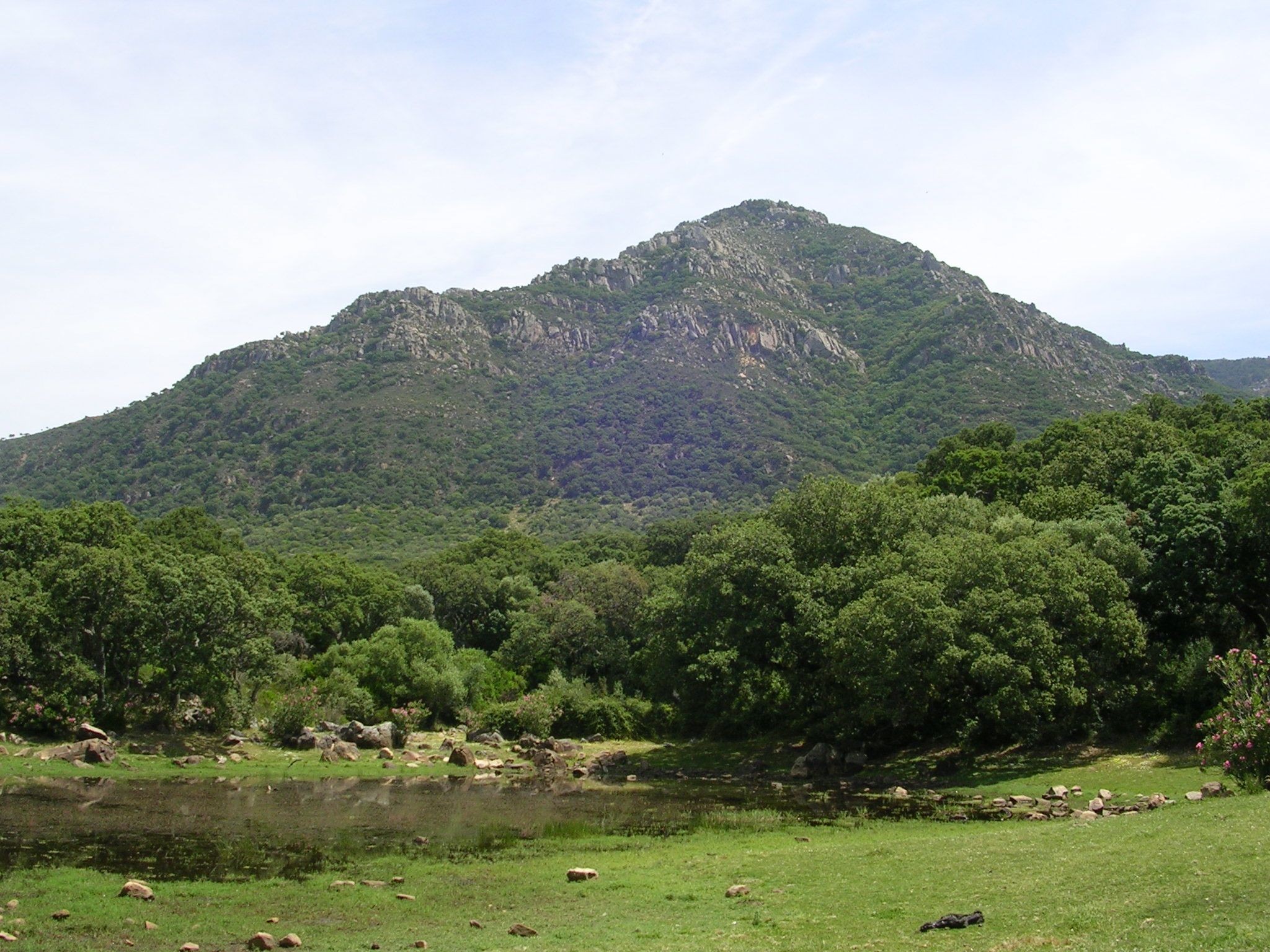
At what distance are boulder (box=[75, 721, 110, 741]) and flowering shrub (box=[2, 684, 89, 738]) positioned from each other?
1.25 feet

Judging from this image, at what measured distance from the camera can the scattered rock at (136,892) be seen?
1655 cm

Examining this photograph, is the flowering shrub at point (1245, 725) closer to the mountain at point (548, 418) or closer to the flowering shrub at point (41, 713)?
the flowering shrub at point (41, 713)

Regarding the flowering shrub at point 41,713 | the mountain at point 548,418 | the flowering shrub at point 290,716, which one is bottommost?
the flowering shrub at point 290,716

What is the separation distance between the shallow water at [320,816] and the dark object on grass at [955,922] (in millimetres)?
12439

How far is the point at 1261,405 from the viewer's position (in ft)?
246

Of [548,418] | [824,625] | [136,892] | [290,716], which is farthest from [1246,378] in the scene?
Answer: [136,892]

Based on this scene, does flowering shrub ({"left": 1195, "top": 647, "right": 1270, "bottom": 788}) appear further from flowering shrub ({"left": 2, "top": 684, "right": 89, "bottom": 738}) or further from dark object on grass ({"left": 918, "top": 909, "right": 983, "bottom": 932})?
flowering shrub ({"left": 2, "top": 684, "right": 89, "bottom": 738})

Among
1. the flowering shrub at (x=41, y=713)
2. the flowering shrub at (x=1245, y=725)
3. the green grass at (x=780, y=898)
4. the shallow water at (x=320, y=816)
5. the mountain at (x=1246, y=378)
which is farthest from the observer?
the mountain at (x=1246, y=378)

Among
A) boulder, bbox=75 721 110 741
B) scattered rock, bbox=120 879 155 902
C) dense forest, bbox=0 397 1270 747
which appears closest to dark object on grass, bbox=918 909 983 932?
scattered rock, bbox=120 879 155 902

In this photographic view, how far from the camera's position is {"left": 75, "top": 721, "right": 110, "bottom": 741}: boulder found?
1582 inches

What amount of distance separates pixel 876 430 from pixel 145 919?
509ft

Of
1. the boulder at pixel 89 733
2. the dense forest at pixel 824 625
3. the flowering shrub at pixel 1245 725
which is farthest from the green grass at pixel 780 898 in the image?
the boulder at pixel 89 733

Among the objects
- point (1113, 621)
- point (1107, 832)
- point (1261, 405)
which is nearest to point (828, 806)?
point (1107, 832)

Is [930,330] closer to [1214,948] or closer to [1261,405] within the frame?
[1261,405]
